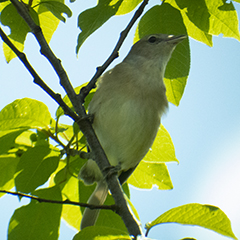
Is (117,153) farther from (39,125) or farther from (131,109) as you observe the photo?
(39,125)

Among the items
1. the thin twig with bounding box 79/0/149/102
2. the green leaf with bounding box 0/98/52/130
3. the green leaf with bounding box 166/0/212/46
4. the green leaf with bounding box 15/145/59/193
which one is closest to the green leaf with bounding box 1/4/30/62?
the green leaf with bounding box 0/98/52/130

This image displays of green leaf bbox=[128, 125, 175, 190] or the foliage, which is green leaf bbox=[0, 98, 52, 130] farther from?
green leaf bbox=[128, 125, 175, 190]

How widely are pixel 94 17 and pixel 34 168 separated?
124cm

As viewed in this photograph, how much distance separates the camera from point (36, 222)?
8.07 feet

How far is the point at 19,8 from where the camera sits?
250 centimetres

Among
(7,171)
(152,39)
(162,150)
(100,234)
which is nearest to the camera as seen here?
(100,234)

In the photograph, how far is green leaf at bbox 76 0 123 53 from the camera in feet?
8.05

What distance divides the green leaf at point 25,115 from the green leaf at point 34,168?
1.21ft

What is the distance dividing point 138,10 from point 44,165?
1.47 metres

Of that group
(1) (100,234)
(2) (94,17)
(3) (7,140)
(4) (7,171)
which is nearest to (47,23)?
(2) (94,17)

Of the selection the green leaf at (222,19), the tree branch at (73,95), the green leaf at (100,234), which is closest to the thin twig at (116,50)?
the tree branch at (73,95)

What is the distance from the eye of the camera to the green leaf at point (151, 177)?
3.12m

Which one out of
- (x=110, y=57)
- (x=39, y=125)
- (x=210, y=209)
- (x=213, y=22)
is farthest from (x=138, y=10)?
(x=210, y=209)

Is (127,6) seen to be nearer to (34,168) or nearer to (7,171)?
(34,168)
